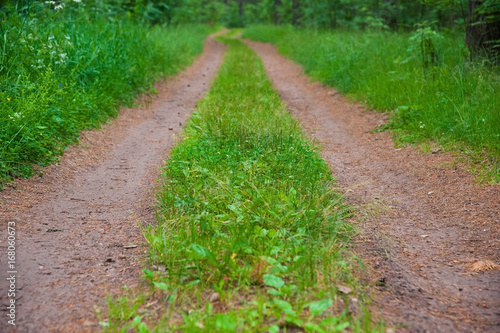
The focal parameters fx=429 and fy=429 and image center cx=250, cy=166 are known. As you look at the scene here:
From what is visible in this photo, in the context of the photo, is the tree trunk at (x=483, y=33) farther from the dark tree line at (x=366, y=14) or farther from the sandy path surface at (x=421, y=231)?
the sandy path surface at (x=421, y=231)

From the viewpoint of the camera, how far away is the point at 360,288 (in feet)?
8.88

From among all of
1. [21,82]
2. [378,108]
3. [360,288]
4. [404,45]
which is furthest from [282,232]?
[404,45]

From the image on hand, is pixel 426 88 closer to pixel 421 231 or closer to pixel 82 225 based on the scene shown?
pixel 421 231

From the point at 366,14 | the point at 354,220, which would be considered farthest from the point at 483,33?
the point at 366,14

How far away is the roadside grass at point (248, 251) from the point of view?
7.80 ft

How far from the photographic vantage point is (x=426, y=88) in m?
7.13

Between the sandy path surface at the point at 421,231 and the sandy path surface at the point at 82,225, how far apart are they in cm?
178

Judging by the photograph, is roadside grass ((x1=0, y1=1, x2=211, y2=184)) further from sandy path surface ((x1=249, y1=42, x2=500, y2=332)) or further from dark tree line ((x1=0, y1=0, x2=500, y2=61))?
sandy path surface ((x1=249, y1=42, x2=500, y2=332))

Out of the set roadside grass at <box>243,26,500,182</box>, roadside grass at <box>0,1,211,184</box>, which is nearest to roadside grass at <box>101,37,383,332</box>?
roadside grass at <box>0,1,211,184</box>

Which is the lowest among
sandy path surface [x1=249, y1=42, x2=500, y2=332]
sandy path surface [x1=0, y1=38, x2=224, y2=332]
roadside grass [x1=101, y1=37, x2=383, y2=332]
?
sandy path surface [x1=249, y1=42, x2=500, y2=332]

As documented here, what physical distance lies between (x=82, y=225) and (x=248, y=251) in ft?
5.49

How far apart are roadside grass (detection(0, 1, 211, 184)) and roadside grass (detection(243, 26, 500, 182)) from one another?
4.60 m

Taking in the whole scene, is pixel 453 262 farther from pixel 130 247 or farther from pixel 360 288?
pixel 130 247

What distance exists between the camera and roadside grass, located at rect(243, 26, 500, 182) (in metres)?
5.30
